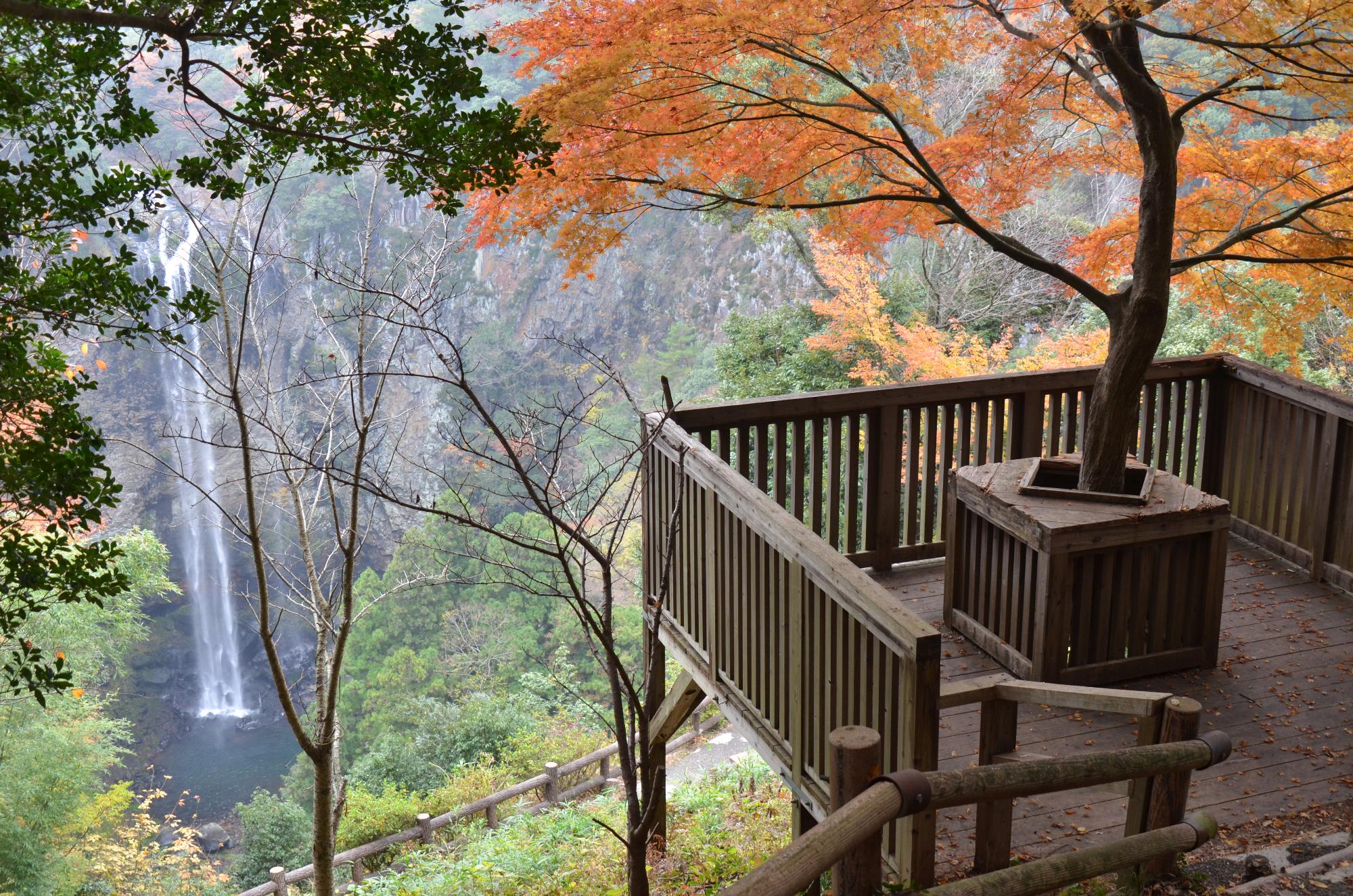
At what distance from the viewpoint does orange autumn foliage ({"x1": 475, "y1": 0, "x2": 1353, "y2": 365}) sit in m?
4.60

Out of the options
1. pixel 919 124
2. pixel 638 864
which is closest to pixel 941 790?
pixel 638 864

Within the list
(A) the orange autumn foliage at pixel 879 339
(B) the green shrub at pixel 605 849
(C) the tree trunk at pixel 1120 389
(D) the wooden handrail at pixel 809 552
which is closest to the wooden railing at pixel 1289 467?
(C) the tree trunk at pixel 1120 389

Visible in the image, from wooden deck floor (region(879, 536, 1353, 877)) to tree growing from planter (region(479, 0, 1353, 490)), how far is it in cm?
102

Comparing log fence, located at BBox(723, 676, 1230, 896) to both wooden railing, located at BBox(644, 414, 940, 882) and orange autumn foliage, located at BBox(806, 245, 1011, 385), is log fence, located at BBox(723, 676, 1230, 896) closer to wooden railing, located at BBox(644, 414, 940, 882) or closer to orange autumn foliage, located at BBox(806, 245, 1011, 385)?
wooden railing, located at BBox(644, 414, 940, 882)

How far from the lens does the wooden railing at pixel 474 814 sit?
11.6 meters

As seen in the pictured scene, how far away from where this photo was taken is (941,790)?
2178 mm

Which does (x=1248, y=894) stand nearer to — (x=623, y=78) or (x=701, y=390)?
(x=623, y=78)

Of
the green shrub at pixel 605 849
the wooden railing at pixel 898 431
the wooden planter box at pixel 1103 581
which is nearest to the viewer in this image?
the wooden planter box at pixel 1103 581

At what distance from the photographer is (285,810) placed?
16797mm

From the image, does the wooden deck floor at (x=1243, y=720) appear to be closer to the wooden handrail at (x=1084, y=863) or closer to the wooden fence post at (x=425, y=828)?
the wooden handrail at (x=1084, y=863)

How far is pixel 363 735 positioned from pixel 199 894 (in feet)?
26.6

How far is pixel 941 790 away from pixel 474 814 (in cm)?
1229

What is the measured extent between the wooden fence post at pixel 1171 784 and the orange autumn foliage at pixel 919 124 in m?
2.30

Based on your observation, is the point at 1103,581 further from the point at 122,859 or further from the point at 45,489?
the point at 122,859
